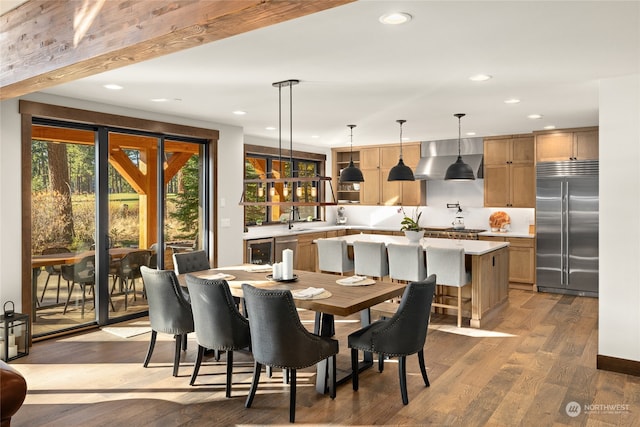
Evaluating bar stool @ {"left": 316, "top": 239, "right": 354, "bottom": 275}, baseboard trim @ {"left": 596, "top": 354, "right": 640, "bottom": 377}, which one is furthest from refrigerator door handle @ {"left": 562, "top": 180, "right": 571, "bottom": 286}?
bar stool @ {"left": 316, "top": 239, "right": 354, "bottom": 275}

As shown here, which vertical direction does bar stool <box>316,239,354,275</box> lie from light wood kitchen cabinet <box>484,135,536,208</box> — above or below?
below

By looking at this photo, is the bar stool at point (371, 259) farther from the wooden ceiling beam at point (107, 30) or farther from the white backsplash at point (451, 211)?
the wooden ceiling beam at point (107, 30)

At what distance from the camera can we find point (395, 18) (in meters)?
2.52

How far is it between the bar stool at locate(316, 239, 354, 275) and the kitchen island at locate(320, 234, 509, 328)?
5.7 inches

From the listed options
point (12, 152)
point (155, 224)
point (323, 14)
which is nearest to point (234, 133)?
point (155, 224)

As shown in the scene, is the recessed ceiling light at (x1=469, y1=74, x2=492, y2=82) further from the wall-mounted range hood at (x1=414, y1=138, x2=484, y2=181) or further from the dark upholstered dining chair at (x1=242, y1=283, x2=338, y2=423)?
the wall-mounted range hood at (x1=414, y1=138, x2=484, y2=181)

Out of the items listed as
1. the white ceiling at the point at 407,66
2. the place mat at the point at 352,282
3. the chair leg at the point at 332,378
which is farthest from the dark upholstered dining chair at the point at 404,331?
the white ceiling at the point at 407,66

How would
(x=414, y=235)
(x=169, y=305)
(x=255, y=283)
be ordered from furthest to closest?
(x=414, y=235) → (x=255, y=283) → (x=169, y=305)

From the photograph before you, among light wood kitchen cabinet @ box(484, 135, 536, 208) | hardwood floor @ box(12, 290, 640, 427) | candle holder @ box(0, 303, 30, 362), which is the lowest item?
hardwood floor @ box(12, 290, 640, 427)

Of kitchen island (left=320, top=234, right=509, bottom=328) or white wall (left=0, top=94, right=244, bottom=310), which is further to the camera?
kitchen island (left=320, top=234, right=509, bottom=328)

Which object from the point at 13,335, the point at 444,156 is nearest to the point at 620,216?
the point at 444,156

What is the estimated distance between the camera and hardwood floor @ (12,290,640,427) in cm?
303

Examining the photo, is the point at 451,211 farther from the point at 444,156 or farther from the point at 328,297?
the point at 328,297

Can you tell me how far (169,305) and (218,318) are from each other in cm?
62
